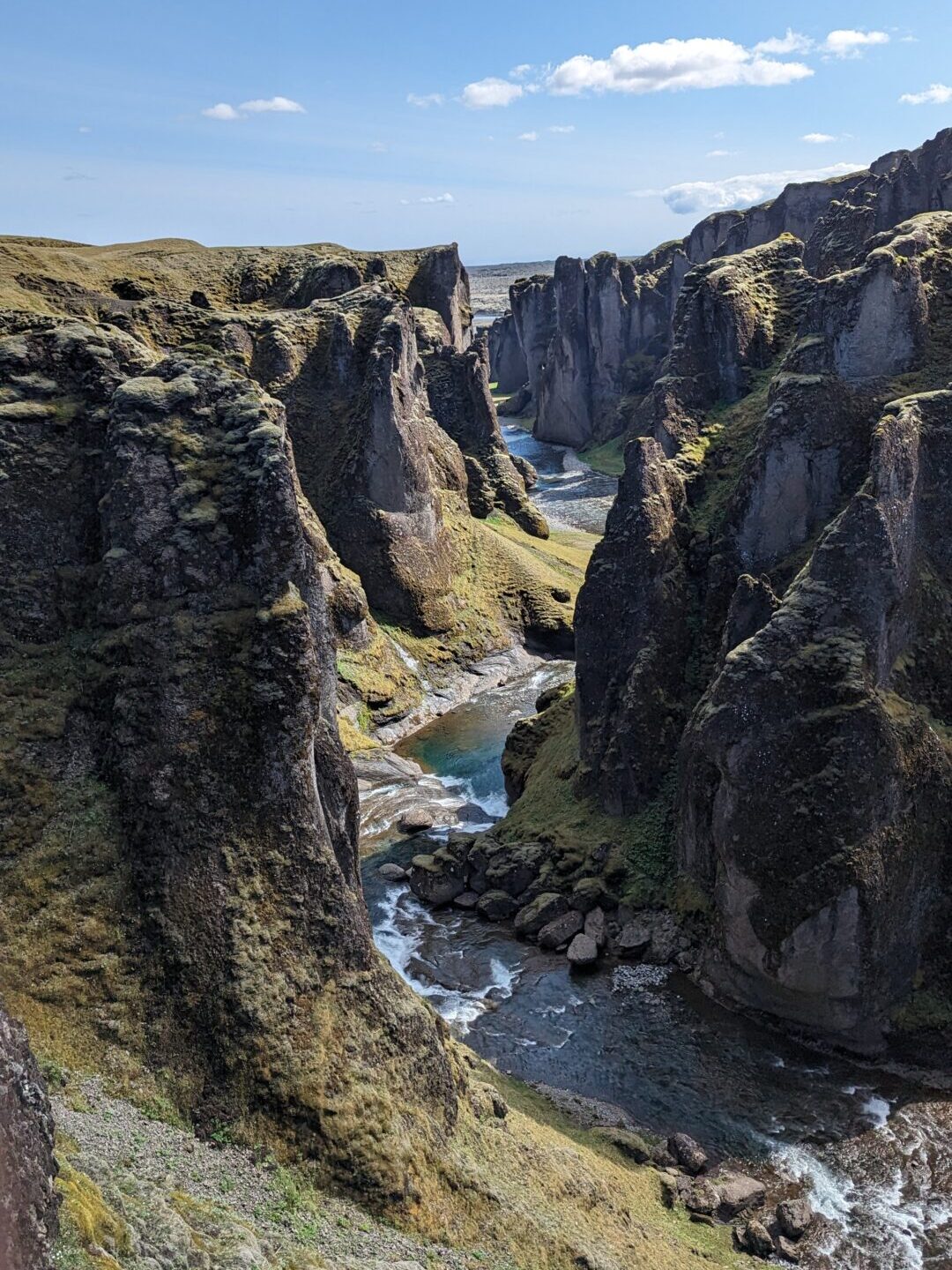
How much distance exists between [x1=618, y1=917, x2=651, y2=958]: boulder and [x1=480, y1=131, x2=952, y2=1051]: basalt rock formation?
1.40m

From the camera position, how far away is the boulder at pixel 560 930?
4009 cm

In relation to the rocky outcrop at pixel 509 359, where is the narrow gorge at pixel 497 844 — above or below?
below

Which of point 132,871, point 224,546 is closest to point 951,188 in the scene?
point 224,546

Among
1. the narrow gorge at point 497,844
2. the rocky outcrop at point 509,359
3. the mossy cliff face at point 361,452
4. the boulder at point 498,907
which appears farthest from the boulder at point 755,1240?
the rocky outcrop at point 509,359

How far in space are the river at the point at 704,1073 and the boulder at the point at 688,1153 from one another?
855 millimetres

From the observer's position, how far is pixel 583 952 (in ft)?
128

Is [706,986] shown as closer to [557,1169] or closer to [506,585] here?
[557,1169]

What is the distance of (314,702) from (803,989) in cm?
1887

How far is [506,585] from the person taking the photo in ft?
256

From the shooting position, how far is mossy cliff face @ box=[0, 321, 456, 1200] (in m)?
21.8

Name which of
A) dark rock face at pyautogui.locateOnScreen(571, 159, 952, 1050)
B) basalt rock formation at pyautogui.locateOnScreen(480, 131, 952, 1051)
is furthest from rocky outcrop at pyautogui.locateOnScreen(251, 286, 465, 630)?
dark rock face at pyautogui.locateOnScreen(571, 159, 952, 1050)

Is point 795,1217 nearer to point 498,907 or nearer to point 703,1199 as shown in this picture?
point 703,1199

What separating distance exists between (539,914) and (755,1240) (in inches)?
637

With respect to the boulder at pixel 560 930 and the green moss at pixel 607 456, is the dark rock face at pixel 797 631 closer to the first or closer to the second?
the boulder at pixel 560 930
